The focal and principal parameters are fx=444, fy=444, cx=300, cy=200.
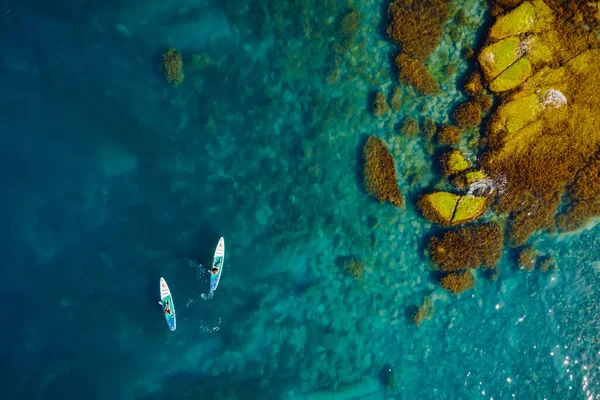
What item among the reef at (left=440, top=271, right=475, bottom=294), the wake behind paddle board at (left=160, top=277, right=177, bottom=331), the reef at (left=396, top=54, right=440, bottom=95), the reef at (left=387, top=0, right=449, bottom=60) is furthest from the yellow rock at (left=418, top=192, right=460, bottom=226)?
the wake behind paddle board at (left=160, top=277, right=177, bottom=331)

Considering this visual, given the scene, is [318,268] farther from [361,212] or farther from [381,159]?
[381,159]

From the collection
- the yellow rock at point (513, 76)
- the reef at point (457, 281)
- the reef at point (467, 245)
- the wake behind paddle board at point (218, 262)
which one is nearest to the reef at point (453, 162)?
the reef at point (467, 245)

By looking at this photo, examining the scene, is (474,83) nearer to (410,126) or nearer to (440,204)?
(410,126)

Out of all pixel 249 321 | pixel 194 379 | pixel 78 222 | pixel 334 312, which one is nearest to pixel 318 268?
pixel 334 312

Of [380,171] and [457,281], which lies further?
[457,281]

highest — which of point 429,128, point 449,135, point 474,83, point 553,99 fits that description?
point 474,83

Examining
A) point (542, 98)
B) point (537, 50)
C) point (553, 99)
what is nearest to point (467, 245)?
point (542, 98)

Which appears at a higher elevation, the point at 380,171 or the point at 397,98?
the point at 397,98
